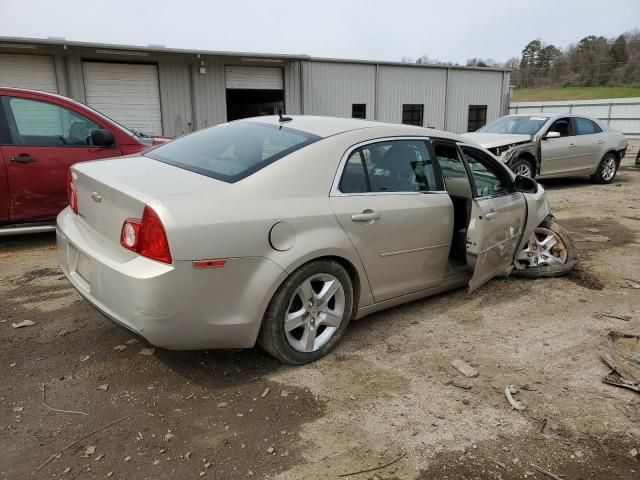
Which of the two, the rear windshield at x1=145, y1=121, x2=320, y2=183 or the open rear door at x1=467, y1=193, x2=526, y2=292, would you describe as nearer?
the rear windshield at x1=145, y1=121, x2=320, y2=183

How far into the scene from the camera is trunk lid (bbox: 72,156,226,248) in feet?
9.26

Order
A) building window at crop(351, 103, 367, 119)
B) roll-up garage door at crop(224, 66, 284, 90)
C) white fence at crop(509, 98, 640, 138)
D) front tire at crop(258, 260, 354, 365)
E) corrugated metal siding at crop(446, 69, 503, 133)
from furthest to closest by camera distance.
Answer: white fence at crop(509, 98, 640, 138), corrugated metal siding at crop(446, 69, 503, 133), building window at crop(351, 103, 367, 119), roll-up garage door at crop(224, 66, 284, 90), front tire at crop(258, 260, 354, 365)

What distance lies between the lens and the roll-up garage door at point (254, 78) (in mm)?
16925

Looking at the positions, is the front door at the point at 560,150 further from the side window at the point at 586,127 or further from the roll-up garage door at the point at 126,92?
the roll-up garage door at the point at 126,92

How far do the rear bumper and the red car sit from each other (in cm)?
310

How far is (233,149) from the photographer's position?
11.4 feet

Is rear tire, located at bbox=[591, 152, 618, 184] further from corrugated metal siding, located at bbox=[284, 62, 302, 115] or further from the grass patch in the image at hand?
the grass patch

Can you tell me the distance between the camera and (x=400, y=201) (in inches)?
146

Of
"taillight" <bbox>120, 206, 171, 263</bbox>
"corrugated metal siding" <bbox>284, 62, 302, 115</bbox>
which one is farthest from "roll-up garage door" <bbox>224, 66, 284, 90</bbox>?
"taillight" <bbox>120, 206, 171, 263</bbox>

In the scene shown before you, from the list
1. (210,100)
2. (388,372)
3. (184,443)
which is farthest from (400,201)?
(210,100)

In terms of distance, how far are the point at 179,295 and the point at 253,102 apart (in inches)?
788

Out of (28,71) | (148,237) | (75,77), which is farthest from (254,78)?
(148,237)

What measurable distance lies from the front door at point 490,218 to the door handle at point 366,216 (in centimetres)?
112

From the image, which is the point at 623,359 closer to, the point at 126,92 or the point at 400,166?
the point at 400,166
